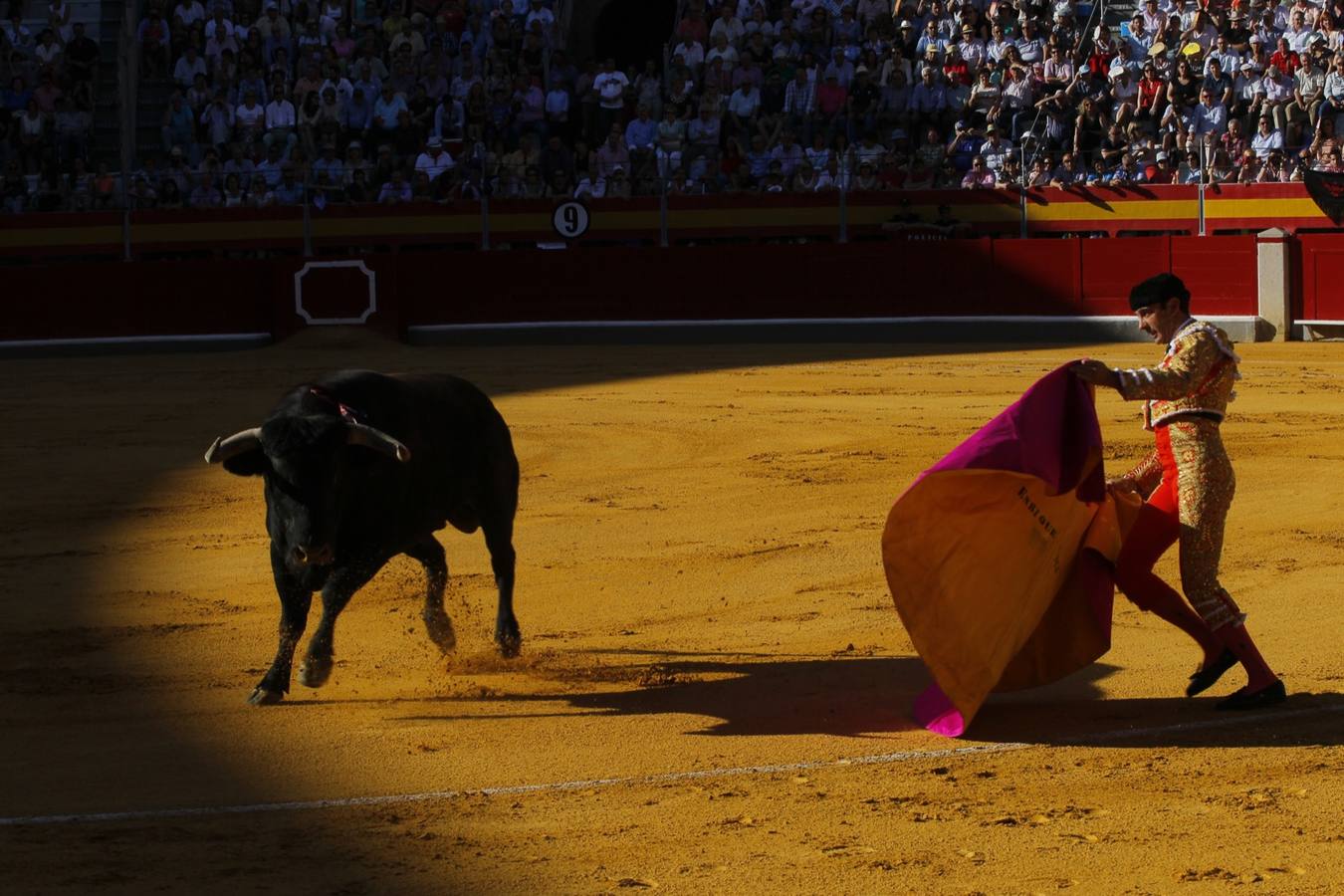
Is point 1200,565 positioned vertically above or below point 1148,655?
above

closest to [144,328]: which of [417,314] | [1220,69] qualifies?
[417,314]

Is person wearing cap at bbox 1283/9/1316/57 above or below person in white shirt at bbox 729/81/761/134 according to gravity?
above

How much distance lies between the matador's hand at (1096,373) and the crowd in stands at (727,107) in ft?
41.8

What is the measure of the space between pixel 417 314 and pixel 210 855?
1423 centimetres

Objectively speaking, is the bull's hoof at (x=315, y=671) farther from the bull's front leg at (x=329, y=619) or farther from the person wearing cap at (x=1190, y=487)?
the person wearing cap at (x=1190, y=487)

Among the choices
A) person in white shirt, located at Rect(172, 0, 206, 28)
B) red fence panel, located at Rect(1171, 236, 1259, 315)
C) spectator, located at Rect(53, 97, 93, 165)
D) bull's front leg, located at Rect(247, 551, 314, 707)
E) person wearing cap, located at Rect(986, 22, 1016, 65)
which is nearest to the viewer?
bull's front leg, located at Rect(247, 551, 314, 707)

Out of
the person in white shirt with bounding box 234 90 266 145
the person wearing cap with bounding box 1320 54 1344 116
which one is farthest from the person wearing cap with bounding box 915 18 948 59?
the person in white shirt with bounding box 234 90 266 145

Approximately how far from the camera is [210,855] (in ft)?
13.3

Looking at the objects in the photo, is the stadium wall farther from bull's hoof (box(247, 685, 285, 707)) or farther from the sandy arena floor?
bull's hoof (box(247, 685, 285, 707))

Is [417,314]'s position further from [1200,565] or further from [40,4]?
[1200,565]

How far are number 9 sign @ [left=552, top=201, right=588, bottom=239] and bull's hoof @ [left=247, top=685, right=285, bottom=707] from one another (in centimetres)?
1310

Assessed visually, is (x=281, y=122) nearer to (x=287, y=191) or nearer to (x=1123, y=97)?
(x=287, y=191)

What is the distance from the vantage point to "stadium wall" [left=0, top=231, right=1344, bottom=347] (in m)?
17.5

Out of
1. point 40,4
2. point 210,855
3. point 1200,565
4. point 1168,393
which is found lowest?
point 210,855
